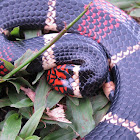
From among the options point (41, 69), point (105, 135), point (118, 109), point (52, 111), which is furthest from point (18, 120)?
point (118, 109)

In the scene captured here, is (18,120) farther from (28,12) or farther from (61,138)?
(28,12)

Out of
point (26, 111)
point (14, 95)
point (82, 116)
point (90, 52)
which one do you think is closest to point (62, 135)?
point (82, 116)

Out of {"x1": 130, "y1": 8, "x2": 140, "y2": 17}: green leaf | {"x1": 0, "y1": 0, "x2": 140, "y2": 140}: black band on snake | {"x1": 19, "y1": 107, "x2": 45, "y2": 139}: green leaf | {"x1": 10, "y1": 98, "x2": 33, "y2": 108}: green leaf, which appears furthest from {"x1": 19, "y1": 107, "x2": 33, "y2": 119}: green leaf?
{"x1": 130, "y1": 8, "x2": 140, "y2": 17}: green leaf

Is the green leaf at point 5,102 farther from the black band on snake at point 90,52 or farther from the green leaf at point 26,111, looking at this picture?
the black band on snake at point 90,52

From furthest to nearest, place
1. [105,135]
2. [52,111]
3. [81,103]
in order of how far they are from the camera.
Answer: [81,103], [52,111], [105,135]

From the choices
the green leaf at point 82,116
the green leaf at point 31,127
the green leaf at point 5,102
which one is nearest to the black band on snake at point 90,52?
the green leaf at point 82,116
